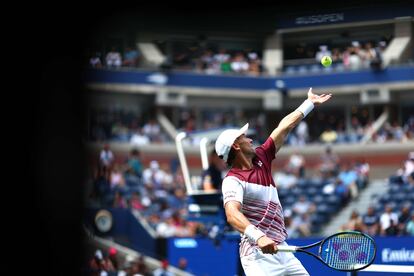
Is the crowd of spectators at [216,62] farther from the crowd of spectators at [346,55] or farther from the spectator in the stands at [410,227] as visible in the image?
the spectator in the stands at [410,227]

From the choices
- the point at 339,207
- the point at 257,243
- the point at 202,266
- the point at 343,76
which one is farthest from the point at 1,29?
the point at 343,76

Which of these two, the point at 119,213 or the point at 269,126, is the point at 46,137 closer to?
the point at 119,213

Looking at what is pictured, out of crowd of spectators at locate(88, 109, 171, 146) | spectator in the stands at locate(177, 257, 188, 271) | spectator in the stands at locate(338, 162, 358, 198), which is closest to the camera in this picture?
spectator in the stands at locate(177, 257, 188, 271)

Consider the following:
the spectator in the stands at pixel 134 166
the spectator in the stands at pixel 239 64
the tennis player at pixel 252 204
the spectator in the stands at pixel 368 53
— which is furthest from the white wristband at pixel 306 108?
the spectator in the stands at pixel 239 64

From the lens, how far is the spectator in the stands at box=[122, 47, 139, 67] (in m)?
24.0

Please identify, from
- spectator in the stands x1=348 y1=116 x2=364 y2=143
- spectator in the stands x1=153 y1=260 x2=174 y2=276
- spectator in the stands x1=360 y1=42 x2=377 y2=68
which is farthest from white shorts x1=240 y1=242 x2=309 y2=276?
spectator in the stands x1=348 y1=116 x2=364 y2=143

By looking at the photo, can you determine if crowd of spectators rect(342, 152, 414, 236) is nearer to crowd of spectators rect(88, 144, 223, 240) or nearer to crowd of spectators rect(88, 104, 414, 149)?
crowd of spectators rect(88, 144, 223, 240)

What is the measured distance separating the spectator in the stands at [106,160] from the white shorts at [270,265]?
39.9 feet

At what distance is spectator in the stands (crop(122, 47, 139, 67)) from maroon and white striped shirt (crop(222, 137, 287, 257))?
17.3 metres

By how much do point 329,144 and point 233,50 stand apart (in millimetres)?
3855

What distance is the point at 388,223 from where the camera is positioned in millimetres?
15969

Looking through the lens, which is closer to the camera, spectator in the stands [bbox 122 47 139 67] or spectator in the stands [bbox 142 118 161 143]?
spectator in the stands [bbox 122 47 139 67]

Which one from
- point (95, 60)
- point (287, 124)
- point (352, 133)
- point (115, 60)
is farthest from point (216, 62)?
point (287, 124)

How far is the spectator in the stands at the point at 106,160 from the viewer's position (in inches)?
731
